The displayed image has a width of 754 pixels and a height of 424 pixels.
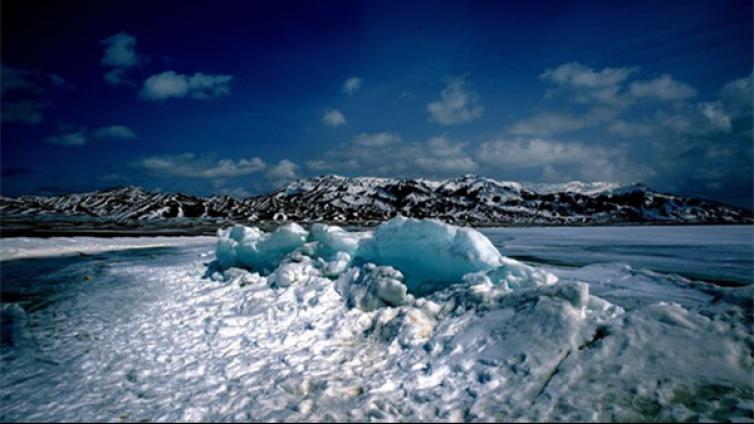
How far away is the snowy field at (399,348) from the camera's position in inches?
158

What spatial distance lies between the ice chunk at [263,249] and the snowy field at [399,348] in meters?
2.95

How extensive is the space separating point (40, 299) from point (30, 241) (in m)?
21.1

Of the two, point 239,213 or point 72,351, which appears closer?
point 72,351

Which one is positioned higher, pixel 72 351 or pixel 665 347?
pixel 665 347

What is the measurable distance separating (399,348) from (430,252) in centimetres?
314

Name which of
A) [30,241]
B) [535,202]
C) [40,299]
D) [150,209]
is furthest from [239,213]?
[535,202]

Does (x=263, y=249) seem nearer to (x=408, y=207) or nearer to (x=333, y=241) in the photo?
(x=333, y=241)

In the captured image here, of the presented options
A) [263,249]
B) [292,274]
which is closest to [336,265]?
[292,274]

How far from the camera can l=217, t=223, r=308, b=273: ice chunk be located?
40.6 ft

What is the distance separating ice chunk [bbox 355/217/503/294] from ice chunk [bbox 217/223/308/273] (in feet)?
11.8

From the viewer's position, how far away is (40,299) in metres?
9.66

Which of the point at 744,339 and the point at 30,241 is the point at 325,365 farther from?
the point at 30,241

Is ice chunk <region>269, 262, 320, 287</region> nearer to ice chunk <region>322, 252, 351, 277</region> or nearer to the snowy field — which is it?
the snowy field

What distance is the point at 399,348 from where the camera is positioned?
18.2ft
